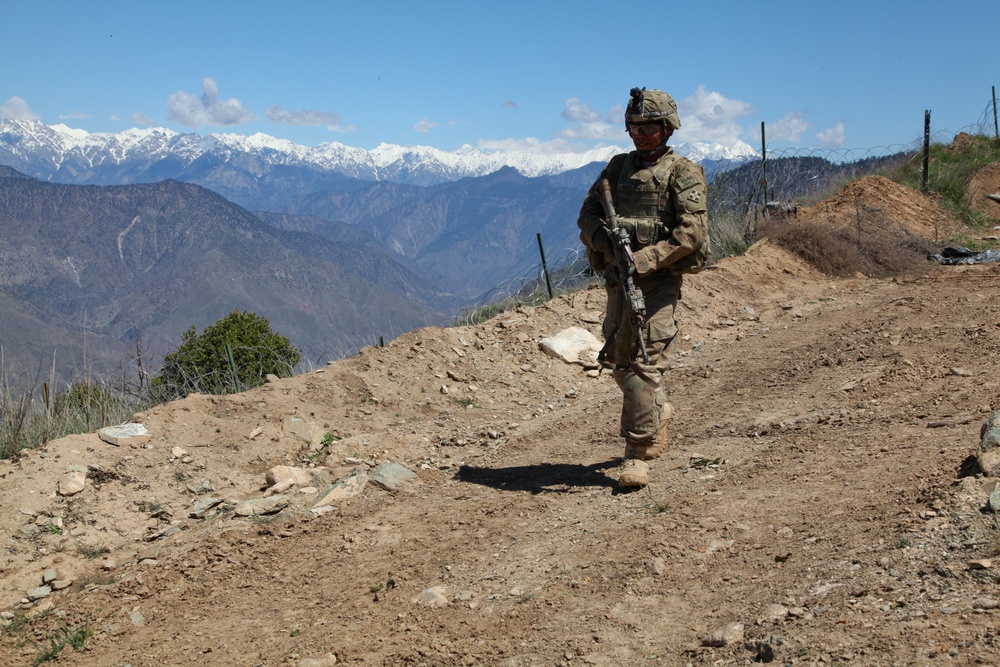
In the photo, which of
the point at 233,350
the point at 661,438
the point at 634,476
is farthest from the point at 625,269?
the point at 233,350

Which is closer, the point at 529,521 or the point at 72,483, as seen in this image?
the point at 529,521

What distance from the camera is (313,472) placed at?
615 centimetres

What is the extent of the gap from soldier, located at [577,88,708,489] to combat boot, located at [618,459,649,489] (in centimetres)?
1

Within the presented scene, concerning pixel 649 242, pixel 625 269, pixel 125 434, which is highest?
pixel 649 242

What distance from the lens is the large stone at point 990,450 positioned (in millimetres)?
3754

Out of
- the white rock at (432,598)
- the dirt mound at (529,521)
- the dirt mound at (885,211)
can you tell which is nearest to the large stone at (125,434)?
the dirt mound at (529,521)

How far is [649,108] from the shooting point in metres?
5.17

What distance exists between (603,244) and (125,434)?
3.64 metres

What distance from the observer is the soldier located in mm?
5215

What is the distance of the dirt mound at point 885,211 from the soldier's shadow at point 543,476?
9.17 metres

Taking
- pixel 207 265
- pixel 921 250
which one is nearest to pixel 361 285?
pixel 207 265

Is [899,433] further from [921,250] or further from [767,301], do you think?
[921,250]

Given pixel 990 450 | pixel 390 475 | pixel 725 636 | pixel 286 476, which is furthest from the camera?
pixel 286 476

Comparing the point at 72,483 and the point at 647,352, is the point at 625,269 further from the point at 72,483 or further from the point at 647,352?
the point at 72,483
